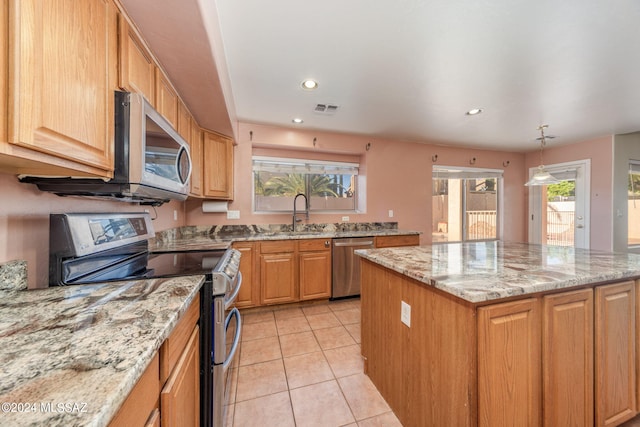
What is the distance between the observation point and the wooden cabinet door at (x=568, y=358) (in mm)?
1067

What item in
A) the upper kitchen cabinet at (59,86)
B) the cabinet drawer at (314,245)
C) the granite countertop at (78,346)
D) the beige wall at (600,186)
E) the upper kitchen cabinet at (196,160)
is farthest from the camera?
the beige wall at (600,186)

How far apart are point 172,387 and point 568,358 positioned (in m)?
1.67

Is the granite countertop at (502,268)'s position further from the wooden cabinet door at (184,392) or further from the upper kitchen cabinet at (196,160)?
the upper kitchen cabinet at (196,160)

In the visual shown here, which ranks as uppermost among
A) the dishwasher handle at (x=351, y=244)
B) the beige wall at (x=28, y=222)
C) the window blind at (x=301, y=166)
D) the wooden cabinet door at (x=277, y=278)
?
the window blind at (x=301, y=166)

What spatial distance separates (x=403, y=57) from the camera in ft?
5.92

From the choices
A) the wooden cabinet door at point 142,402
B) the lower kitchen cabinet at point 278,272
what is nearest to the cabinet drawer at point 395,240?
the lower kitchen cabinet at point 278,272

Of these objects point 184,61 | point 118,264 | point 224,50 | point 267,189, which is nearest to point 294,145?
point 267,189

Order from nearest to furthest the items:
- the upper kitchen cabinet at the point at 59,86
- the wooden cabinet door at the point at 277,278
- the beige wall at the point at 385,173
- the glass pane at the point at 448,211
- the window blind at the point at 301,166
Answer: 1. the upper kitchen cabinet at the point at 59,86
2. the wooden cabinet door at the point at 277,278
3. the beige wall at the point at 385,173
4. the window blind at the point at 301,166
5. the glass pane at the point at 448,211

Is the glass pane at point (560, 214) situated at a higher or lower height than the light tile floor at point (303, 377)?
higher

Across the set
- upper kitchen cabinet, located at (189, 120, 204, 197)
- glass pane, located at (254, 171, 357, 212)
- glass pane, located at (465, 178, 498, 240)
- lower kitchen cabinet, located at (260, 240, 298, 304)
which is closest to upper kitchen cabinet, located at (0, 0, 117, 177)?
upper kitchen cabinet, located at (189, 120, 204, 197)

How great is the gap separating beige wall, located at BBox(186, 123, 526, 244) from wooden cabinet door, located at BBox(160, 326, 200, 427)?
2279 mm

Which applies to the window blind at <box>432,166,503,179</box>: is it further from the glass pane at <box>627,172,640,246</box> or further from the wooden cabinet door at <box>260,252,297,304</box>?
the wooden cabinet door at <box>260,252,297,304</box>

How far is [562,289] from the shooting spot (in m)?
1.12

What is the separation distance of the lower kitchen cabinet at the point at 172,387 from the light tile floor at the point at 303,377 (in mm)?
582
